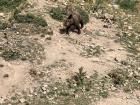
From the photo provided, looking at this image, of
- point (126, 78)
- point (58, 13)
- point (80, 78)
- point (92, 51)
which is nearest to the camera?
point (80, 78)

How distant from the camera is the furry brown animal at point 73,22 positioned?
24.8 metres

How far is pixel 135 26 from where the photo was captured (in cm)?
2692

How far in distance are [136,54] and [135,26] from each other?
10.6 feet

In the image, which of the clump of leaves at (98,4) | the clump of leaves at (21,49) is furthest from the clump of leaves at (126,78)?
the clump of leaves at (98,4)

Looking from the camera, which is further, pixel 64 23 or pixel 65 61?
pixel 64 23

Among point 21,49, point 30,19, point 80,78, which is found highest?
point 30,19

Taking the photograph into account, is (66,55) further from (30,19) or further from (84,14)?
(84,14)

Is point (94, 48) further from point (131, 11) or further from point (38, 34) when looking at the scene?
point (131, 11)

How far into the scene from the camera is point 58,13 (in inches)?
1019

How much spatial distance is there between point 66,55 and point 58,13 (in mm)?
3761

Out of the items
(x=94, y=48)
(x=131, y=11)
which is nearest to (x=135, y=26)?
(x=131, y=11)

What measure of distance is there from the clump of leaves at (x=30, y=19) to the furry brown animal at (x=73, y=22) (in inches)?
44.3

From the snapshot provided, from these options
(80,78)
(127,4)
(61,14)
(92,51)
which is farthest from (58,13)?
(80,78)

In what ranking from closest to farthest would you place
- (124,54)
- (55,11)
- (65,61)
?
(65,61) → (124,54) → (55,11)
